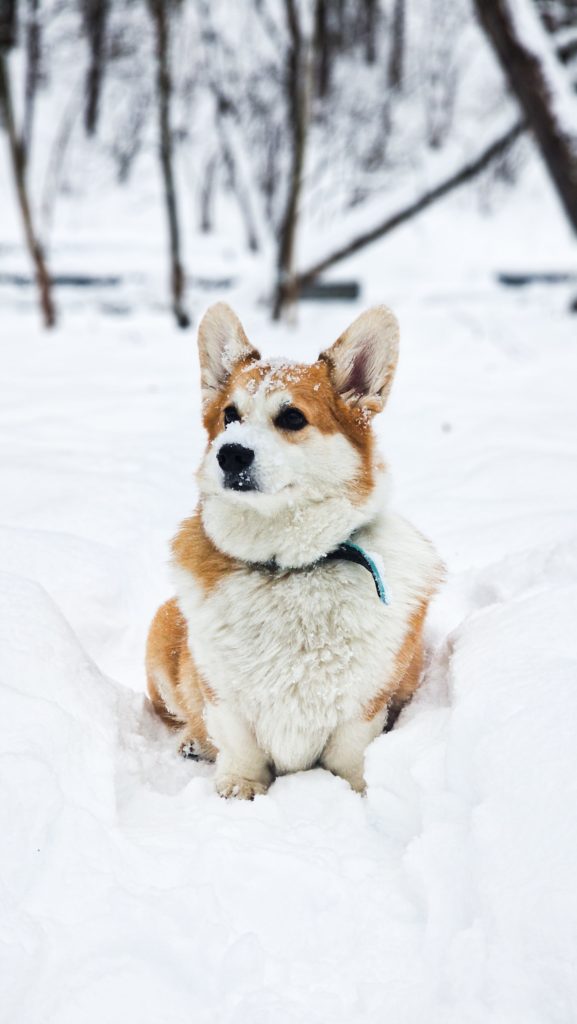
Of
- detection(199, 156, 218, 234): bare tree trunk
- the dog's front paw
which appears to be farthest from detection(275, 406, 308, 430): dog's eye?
detection(199, 156, 218, 234): bare tree trunk

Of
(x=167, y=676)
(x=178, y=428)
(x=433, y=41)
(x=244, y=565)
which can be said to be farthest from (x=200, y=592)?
(x=433, y=41)

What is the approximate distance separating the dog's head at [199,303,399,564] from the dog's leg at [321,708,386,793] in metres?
0.49

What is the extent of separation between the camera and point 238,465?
209 cm

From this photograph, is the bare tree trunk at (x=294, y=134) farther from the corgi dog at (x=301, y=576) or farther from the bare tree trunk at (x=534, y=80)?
the corgi dog at (x=301, y=576)

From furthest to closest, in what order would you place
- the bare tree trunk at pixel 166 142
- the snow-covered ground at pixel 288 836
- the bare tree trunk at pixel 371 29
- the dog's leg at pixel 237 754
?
the bare tree trunk at pixel 371 29
the bare tree trunk at pixel 166 142
the dog's leg at pixel 237 754
the snow-covered ground at pixel 288 836

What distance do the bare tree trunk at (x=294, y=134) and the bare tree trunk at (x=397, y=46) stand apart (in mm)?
10165

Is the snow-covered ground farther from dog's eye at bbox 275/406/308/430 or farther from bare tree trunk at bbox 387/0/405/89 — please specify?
bare tree trunk at bbox 387/0/405/89

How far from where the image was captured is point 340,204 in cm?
1689

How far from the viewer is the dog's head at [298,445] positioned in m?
2.12

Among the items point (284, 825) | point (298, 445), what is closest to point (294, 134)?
point (298, 445)

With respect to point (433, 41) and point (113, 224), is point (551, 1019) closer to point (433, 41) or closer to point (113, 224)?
point (433, 41)

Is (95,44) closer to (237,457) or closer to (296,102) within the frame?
(296,102)

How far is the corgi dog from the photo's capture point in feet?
7.02

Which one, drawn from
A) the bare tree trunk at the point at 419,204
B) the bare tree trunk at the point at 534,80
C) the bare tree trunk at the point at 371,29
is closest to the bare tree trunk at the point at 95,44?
the bare tree trunk at the point at 371,29
